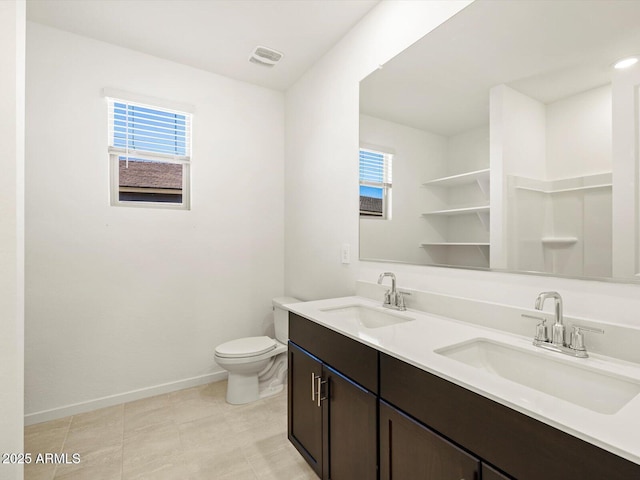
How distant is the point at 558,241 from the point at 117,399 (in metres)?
2.87

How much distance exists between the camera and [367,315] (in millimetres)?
1776

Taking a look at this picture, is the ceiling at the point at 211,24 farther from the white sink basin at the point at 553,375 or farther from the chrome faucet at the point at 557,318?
the white sink basin at the point at 553,375

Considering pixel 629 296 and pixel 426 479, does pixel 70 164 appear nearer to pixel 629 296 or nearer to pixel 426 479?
pixel 426 479

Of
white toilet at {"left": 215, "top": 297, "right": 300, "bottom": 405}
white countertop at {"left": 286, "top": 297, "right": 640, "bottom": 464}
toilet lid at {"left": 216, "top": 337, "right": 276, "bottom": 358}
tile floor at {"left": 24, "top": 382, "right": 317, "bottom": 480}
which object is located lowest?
tile floor at {"left": 24, "top": 382, "right": 317, "bottom": 480}

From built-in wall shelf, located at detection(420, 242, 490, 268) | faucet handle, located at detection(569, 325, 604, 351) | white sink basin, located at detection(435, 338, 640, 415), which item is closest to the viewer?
white sink basin, located at detection(435, 338, 640, 415)

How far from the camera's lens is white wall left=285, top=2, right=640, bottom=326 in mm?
1140

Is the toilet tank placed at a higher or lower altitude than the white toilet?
higher

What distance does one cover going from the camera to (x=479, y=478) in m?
0.79

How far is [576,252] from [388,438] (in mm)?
901

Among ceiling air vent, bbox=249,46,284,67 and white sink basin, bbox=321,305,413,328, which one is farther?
ceiling air vent, bbox=249,46,284,67

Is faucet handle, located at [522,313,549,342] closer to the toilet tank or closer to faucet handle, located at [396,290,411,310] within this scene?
faucet handle, located at [396,290,411,310]

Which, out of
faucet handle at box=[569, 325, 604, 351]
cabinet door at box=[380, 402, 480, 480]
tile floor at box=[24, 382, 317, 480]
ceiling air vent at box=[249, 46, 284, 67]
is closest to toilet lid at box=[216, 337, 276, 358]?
tile floor at box=[24, 382, 317, 480]

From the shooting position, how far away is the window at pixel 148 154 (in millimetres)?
2367

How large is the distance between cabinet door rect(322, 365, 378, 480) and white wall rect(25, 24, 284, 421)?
1630 mm
